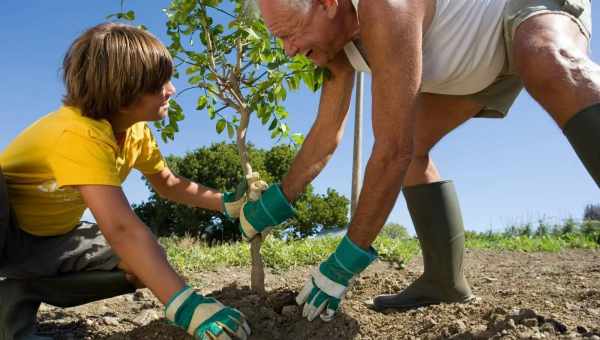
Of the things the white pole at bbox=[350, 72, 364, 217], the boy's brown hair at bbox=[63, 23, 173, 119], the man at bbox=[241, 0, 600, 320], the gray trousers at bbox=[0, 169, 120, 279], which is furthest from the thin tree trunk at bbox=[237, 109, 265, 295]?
the white pole at bbox=[350, 72, 364, 217]

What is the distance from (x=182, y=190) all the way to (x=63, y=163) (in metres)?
0.99

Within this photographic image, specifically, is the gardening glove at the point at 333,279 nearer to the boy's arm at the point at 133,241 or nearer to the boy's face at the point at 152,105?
the boy's arm at the point at 133,241

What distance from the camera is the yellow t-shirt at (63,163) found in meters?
2.19

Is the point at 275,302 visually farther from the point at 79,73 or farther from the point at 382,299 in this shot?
the point at 79,73

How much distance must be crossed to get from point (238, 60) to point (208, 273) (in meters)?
2.03

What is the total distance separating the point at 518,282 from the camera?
401 cm

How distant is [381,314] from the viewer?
271cm

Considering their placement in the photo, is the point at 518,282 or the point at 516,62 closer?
the point at 516,62

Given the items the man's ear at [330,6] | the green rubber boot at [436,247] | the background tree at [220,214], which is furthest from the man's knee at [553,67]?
the background tree at [220,214]

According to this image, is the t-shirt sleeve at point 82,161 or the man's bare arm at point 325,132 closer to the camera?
the t-shirt sleeve at point 82,161

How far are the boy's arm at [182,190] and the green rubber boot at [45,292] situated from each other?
22.1 inches

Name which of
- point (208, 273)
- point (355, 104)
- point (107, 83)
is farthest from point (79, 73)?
point (355, 104)

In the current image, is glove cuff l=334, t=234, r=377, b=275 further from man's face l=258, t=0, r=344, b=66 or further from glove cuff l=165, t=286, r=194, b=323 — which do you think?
man's face l=258, t=0, r=344, b=66

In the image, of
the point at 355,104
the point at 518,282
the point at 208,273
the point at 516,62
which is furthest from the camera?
the point at 355,104
